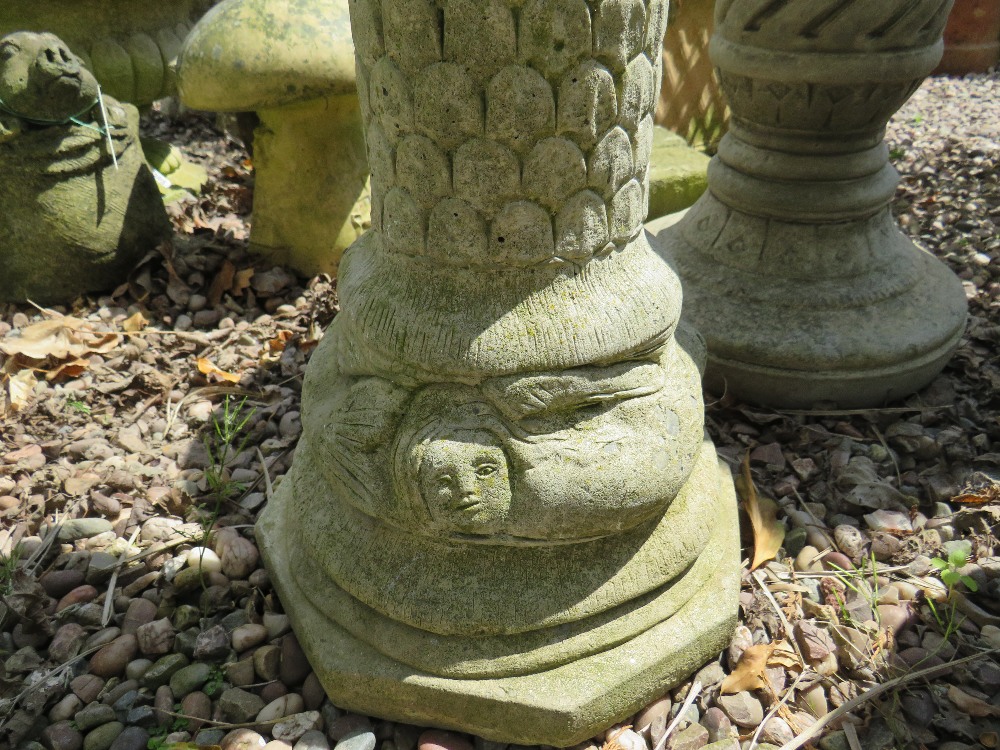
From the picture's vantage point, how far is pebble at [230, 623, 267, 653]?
178 cm

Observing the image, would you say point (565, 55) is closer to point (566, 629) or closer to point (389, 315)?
point (389, 315)

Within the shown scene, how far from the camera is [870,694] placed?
64.8 inches

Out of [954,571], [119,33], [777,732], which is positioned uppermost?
[119,33]

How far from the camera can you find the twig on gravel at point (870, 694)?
5.19 ft

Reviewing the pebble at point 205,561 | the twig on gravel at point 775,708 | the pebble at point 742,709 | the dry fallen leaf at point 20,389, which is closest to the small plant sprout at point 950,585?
the twig on gravel at point 775,708

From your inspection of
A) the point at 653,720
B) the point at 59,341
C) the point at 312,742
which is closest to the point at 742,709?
the point at 653,720

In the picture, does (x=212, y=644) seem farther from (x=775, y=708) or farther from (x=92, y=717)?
(x=775, y=708)

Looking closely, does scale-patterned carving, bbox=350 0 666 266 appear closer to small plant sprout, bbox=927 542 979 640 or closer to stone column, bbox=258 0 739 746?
stone column, bbox=258 0 739 746

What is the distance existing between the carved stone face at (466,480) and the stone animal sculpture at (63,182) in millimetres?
2355

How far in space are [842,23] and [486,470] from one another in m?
1.64

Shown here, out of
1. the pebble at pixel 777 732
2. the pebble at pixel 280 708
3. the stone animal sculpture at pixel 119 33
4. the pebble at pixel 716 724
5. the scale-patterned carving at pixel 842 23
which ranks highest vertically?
the scale-patterned carving at pixel 842 23

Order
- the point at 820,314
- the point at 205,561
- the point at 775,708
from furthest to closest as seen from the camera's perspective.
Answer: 1. the point at 820,314
2. the point at 205,561
3. the point at 775,708

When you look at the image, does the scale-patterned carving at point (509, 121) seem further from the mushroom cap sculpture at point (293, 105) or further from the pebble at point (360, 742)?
the mushroom cap sculpture at point (293, 105)

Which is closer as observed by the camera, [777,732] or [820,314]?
[777,732]
